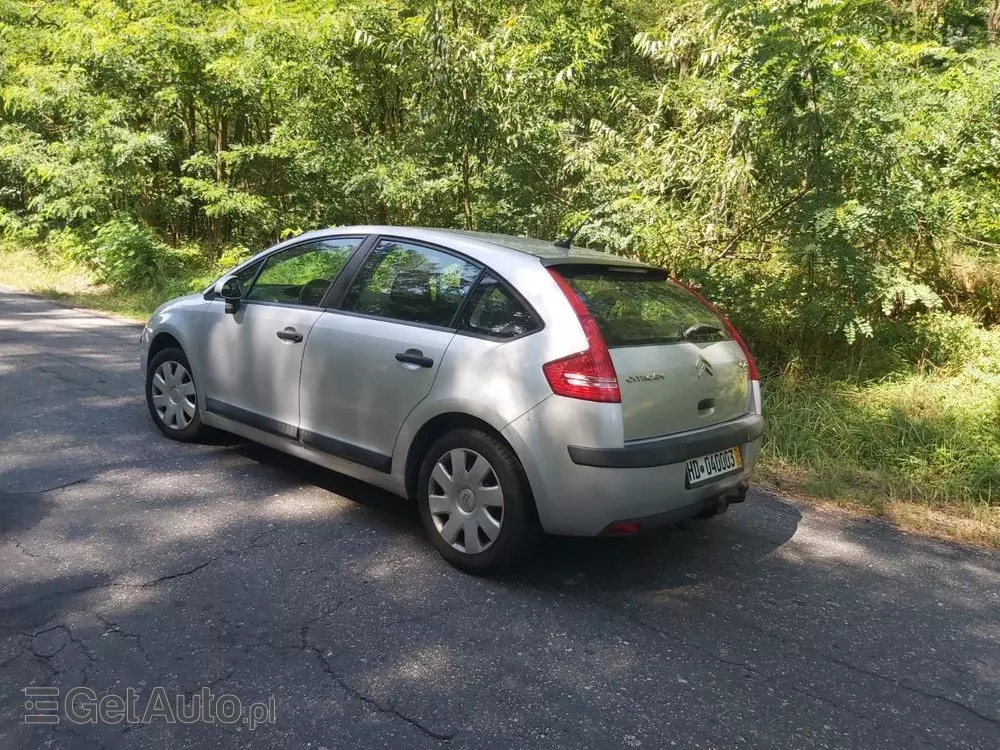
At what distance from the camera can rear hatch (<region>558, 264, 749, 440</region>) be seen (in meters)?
3.49

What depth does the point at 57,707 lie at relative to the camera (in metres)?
2.59

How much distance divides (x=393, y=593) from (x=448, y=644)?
Result: 0.49 m

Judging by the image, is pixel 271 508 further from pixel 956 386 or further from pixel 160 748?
pixel 956 386

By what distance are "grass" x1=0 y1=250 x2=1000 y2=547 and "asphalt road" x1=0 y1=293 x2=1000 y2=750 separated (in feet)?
1.47

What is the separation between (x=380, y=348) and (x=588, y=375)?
1206 millimetres

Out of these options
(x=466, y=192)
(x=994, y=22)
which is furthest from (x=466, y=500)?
(x=994, y=22)

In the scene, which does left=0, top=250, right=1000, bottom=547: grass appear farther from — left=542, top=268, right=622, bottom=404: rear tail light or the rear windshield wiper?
left=542, top=268, right=622, bottom=404: rear tail light

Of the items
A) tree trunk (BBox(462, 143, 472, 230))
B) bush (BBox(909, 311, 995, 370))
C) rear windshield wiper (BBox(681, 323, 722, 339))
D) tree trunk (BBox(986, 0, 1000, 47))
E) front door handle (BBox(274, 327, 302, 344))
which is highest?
tree trunk (BBox(986, 0, 1000, 47))

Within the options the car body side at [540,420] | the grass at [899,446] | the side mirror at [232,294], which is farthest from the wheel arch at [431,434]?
the grass at [899,446]

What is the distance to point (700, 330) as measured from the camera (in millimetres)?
3986

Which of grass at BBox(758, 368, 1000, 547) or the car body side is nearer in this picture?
the car body side

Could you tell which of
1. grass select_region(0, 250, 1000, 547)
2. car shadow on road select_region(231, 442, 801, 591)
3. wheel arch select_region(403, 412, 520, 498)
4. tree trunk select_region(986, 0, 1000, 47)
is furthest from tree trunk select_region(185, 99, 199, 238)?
tree trunk select_region(986, 0, 1000, 47)

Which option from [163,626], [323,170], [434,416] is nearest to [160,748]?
[163,626]

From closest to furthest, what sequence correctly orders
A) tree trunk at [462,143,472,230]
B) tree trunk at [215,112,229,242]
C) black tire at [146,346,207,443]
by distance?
1. black tire at [146,346,207,443]
2. tree trunk at [462,143,472,230]
3. tree trunk at [215,112,229,242]
